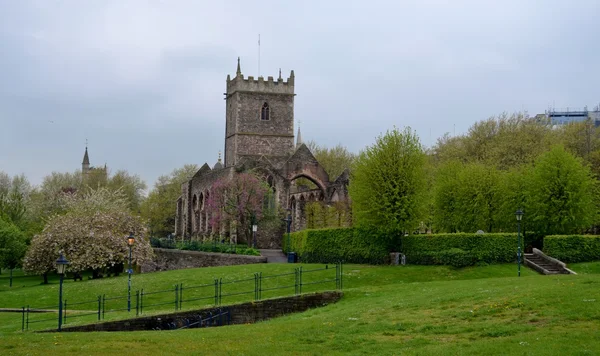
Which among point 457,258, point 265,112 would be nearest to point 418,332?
point 457,258

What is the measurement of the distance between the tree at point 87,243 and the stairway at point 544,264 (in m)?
26.7

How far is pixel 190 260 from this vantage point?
52.8 metres

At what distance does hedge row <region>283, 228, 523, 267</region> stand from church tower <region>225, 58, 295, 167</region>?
101 feet

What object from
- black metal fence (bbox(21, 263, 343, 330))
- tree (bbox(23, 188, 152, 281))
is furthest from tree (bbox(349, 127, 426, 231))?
tree (bbox(23, 188, 152, 281))

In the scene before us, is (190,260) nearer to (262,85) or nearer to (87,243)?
(87,243)

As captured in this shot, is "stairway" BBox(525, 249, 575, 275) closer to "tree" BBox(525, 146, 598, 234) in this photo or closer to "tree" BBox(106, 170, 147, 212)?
"tree" BBox(525, 146, 598, 234)

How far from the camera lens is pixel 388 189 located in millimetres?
40156

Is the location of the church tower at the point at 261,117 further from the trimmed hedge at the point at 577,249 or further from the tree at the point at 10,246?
the trimmed hedge at the point at 577,249

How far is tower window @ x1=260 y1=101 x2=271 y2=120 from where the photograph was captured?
77562 millimetres

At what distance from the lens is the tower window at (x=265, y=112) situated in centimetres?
7756

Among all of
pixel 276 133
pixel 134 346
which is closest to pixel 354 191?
pixel 134 346

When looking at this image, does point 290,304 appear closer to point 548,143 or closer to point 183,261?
point 183,261

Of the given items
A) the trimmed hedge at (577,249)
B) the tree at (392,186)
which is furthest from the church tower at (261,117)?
the trimmed hedge at (577,249)

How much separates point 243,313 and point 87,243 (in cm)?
2683
